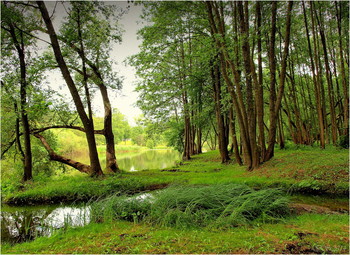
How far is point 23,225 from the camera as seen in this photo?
210 inches

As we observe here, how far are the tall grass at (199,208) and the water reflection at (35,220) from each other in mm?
552

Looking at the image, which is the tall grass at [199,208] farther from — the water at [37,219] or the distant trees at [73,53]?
the distant trees at [73,53]

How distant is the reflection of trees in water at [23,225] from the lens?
4520 mm

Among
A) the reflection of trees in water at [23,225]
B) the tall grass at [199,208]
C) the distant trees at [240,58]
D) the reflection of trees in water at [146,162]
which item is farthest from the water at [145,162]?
the tall grass at [199,208]

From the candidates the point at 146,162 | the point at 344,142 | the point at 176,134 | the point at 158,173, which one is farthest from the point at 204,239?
the point at 146,162

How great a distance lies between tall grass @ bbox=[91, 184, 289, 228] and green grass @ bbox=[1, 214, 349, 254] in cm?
26

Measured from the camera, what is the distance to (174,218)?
13.7 feet

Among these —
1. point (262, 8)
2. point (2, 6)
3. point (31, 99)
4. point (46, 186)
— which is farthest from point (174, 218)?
point (262, 8)

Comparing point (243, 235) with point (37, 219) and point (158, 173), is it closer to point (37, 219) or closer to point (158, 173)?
point (37, 219)

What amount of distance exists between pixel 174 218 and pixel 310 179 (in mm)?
5337

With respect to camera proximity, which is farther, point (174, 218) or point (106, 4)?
point (106, 4)

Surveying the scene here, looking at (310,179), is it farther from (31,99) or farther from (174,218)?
(31,99)

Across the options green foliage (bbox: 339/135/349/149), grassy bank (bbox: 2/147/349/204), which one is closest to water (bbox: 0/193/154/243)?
grassy bank (bbox: 2/147/349/204)

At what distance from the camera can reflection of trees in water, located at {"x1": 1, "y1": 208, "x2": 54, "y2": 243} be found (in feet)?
14.8
